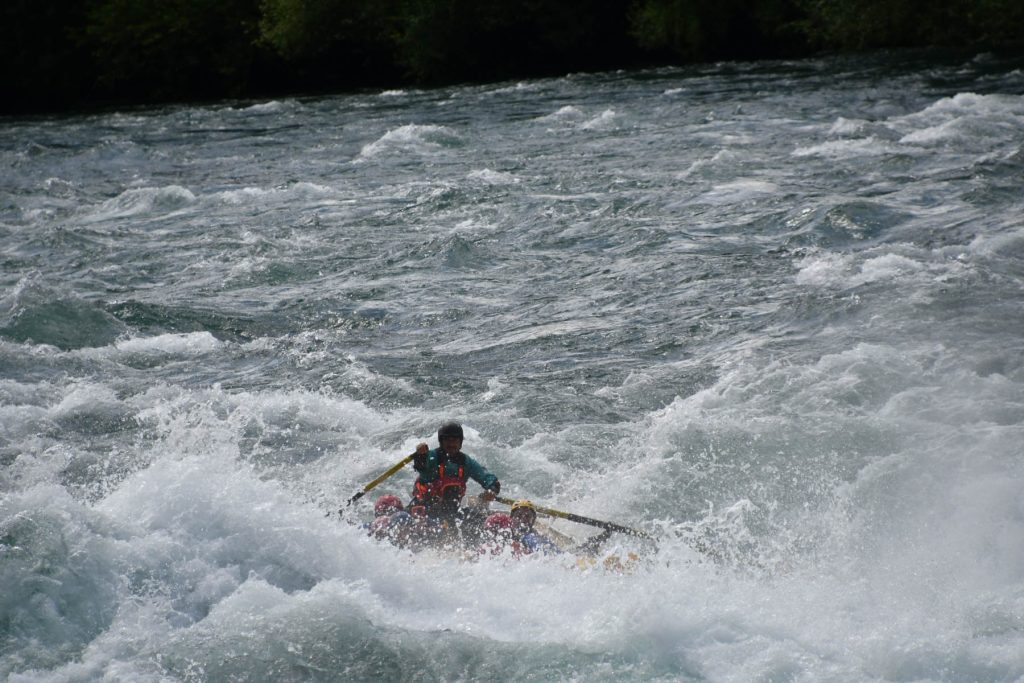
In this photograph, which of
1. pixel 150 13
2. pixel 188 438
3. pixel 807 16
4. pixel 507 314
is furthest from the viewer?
pixel 150 13

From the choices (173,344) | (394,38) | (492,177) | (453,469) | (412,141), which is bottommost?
(453,469)

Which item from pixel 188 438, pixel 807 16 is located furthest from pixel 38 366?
pixel 807 16

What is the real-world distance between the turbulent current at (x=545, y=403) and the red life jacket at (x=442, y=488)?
75cm

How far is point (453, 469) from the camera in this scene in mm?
9367

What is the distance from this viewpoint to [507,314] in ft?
44.1

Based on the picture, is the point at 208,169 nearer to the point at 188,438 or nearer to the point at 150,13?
the point at 188,438

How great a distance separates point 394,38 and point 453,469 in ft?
99.8

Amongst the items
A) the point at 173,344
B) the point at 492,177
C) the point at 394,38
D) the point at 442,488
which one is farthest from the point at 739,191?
the point at 394,38

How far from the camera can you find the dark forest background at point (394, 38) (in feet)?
104

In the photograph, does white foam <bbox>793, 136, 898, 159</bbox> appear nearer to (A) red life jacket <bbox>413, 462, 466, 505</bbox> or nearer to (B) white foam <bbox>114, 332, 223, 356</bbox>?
(B) white foam <bbox>114, 332, 223, 356</bbox>

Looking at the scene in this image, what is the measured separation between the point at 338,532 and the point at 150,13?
37.2 meters

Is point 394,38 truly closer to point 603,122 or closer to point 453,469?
point 603,122

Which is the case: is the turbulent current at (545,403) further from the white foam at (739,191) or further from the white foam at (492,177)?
the white foam at (492,177)

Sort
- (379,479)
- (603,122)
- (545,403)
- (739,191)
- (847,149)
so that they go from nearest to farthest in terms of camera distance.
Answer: (379,479) → (545,403) → (739,191) → (847,149) → (603,122)
